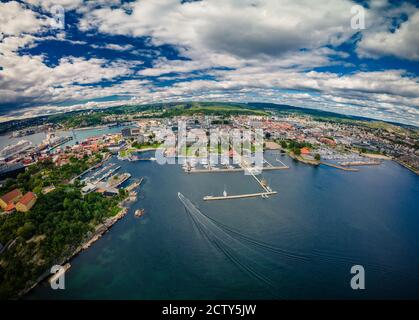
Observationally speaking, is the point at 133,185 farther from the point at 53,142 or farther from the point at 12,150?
the point at 53,142

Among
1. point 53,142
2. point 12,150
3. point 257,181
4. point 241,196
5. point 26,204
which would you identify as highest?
point 53,142

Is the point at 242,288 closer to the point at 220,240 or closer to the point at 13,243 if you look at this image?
the point at 220,240

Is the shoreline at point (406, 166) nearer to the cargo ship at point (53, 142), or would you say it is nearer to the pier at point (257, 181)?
the pier at point (257, 181)

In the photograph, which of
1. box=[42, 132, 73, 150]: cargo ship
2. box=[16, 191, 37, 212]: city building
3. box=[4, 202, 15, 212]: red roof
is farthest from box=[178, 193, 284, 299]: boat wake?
box=[42, 132, 73, 150]: cargo ship

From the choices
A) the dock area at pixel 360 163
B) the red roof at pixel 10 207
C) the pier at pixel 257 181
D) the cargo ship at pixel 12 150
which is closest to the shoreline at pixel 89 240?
the red roof at pixel 10 207

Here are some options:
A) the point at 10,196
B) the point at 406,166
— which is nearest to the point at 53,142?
the point at 10,196

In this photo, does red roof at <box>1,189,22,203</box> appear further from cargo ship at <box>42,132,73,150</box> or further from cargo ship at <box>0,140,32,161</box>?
cargo ship at <box>42,132,73,150</box>
